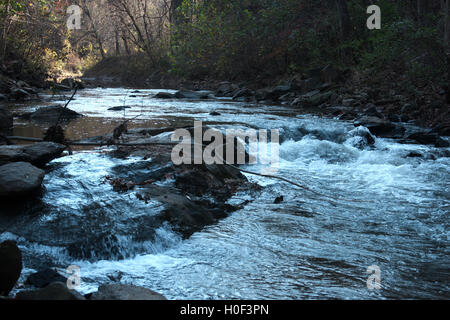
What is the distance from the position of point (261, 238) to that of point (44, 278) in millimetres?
2000

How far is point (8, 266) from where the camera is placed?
113 inches

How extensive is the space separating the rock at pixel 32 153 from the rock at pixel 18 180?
0.50 m

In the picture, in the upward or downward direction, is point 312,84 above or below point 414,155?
above

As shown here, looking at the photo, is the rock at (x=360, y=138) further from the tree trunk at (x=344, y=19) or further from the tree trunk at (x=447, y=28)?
the tree trunk at (x=344, y=19)

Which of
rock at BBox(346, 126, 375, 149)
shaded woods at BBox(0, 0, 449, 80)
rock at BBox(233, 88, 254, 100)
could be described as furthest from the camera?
rock at BBox(233, 88, 254, 100)

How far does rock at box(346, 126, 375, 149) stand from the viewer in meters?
9.25

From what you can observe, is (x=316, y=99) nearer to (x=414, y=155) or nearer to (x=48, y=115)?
(x=414, y=155)

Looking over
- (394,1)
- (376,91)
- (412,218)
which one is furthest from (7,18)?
(412,218)

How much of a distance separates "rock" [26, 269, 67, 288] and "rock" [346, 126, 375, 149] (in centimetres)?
729

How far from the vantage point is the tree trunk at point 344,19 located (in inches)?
674
